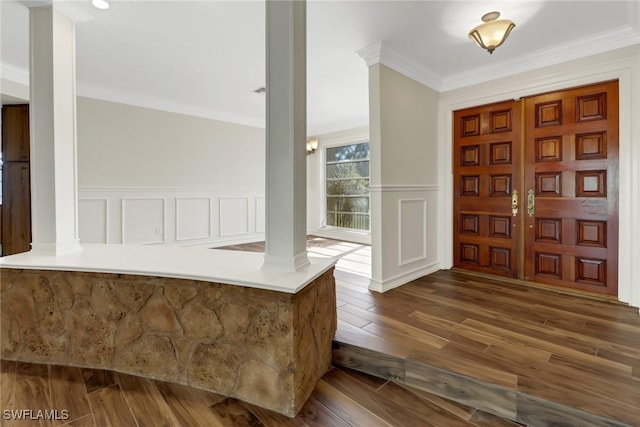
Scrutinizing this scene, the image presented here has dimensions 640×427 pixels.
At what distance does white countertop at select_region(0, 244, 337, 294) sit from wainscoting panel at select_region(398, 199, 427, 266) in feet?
4.56

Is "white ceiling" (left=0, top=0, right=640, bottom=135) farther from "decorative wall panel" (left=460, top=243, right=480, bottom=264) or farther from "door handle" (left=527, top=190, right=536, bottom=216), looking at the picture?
"decorative wall panel" (left=460, top=243, right=480, bottom=264)

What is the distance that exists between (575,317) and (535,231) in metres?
1.02

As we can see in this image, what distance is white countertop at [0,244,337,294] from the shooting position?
1509 millimetres

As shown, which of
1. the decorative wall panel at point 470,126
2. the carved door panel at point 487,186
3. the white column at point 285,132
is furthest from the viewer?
the decorative wall panel at point 470,126

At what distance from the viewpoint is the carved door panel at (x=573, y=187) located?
2.64 meters

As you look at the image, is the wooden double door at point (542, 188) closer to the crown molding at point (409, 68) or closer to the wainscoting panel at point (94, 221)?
the crown molding at point (409, 68)

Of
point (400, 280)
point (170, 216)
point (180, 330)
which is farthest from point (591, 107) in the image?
point (170, 216)

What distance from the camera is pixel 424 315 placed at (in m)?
2.30

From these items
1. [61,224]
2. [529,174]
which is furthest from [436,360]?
[61,224]

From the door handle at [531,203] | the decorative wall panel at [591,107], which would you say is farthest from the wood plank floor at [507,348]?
the decorative wall panel at [591,107]

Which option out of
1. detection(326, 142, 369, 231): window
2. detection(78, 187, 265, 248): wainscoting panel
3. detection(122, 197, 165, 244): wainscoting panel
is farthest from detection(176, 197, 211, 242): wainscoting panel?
detection(326, 142, 369, 231): window

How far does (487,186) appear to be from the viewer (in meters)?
3.34

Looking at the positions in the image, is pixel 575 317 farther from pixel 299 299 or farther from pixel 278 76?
pixel 278 76

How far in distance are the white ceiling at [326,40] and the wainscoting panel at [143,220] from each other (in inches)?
61.9
